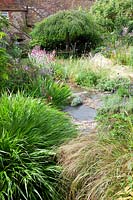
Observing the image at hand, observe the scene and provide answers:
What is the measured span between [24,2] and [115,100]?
11.1m

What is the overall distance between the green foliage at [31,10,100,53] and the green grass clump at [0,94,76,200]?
777 cm

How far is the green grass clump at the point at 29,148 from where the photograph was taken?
136 inches

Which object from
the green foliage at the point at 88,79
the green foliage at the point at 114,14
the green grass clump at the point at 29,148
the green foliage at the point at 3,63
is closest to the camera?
the green grass clump at the point at 29,148

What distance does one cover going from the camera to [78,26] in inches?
456

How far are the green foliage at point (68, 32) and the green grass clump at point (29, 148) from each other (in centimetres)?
777

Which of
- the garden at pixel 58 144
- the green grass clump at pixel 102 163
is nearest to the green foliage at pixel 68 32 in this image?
the garden at pixel 58 144

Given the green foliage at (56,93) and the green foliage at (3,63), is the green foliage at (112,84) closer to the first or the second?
the green foliage at (56,93)

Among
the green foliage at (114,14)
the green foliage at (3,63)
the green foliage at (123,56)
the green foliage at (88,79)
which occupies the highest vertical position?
the green foliage at (114,14)

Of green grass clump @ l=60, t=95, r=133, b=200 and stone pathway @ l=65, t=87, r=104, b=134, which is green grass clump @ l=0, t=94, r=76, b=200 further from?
stone pathway @ l=65, t=87, r=104, b=134

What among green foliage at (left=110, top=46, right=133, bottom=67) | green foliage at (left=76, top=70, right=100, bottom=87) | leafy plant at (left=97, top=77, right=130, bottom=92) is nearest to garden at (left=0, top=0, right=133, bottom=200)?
leafy plant at (left=97, top=77, right=130, bottom=92)

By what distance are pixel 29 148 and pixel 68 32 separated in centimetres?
843

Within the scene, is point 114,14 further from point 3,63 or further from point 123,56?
point 3,63

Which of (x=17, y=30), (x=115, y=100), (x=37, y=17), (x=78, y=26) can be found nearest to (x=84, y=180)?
(x=115, y=100)

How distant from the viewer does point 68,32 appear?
1173 cm
